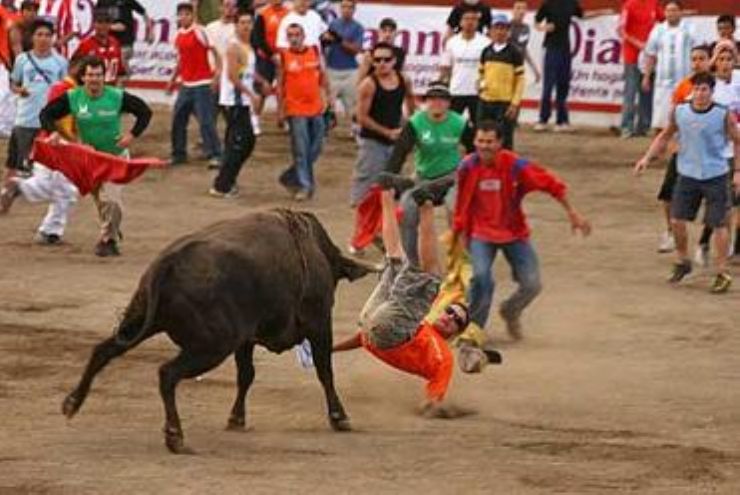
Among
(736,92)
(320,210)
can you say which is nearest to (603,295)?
(736,92)

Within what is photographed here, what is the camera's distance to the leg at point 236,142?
22625mm

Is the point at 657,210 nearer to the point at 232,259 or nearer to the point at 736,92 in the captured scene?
the point at 736,92

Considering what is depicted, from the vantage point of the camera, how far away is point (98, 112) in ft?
60.6

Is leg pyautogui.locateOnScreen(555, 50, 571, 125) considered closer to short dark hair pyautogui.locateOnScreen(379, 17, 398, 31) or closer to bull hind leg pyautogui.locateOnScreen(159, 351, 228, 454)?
short dark hair pyautogui.locateOnScreen(379, 17, 398, 31)

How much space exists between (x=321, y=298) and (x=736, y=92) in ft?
26.8

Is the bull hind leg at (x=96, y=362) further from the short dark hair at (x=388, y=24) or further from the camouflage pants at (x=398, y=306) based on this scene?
the short dark hair at (x=388, y=24)

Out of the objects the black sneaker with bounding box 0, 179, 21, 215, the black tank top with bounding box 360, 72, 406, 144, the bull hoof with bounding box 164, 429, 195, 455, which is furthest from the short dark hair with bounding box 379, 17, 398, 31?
the bull hoof with bounding box 164, 429, 195, 455

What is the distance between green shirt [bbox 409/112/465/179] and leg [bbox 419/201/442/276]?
35 centimetres

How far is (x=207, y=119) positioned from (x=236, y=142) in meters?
2.19

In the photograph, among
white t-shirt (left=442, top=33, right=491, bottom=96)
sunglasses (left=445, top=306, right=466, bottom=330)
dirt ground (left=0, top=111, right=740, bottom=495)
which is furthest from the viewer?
white t-shirt (left=442, top=33, right=491, bottom=96)

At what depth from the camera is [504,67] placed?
2344cm

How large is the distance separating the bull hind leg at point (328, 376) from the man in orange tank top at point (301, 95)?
400 inches

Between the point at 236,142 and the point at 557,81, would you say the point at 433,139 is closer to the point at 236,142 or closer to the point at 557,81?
the point at 236,142

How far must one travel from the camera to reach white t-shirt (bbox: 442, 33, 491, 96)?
24.2 metres
